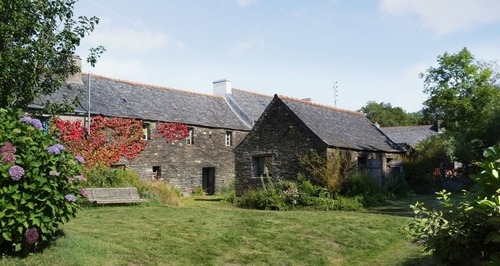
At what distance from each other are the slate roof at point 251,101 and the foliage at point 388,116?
3933 centimetres

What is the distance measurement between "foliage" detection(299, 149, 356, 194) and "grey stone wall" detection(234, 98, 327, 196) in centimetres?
45

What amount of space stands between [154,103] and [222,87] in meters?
7.76

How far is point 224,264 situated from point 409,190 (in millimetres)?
20699

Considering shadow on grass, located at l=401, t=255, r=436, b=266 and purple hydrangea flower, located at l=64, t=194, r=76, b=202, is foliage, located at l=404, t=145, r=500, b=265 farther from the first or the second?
purple hydrangea flower, located at l=64, t=194, r=76, b=202

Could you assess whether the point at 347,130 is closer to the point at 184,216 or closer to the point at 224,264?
the point at 184,216

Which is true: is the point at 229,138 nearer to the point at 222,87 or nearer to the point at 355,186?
the point at 222,87

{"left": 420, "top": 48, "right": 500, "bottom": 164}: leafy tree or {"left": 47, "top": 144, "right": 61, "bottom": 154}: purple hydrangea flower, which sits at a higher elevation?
{"left": 420, "top": 48, "right": 500, "bottom": 164}: leafy tree

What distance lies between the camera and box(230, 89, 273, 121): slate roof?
36969 millimetres

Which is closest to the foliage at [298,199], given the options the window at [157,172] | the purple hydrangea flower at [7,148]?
the window at [157,172]

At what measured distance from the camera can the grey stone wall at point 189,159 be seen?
97.2ft

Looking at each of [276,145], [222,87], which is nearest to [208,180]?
[222,87]

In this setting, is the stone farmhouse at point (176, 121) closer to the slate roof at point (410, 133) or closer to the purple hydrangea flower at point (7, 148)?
the purple hydrangea flower at point (7, 148)

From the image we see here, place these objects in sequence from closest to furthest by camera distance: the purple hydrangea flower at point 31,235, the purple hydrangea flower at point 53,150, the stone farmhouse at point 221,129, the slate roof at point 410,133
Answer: the purple hydrangea flower at point 31,235 → the purple hydrangea flower at point 53,150 → the stone farmhouse at point 221,129 → the slate roof at point 410,133

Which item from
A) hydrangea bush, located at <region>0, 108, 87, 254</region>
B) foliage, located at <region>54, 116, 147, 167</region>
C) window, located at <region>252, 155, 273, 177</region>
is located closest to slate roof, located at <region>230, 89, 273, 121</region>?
foliage, located at <region>54, 116, 147, 167</region>
